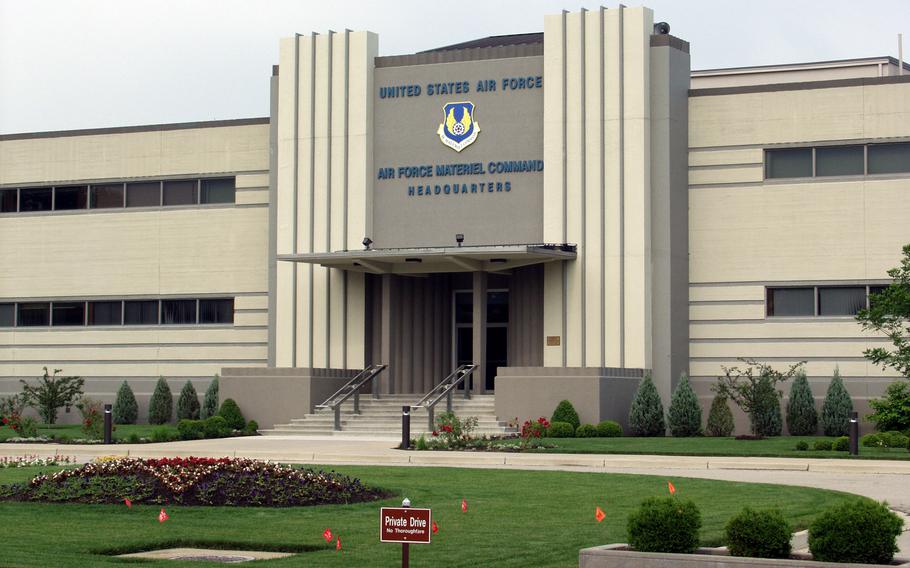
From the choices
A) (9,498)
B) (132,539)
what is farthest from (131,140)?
(132,539)

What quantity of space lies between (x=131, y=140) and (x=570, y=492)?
3428 centimetres

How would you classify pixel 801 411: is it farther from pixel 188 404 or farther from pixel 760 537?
pixel 760 537

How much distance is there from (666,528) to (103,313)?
141 ft

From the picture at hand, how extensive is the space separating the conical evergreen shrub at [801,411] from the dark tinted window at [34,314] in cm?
2767

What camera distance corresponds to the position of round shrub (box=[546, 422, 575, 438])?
135ft

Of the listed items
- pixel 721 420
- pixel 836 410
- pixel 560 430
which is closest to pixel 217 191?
pixel 560 430

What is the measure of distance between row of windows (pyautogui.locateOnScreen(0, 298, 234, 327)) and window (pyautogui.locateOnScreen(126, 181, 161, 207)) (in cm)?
359

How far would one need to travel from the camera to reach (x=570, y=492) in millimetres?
23422

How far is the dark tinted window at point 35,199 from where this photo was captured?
180 feet

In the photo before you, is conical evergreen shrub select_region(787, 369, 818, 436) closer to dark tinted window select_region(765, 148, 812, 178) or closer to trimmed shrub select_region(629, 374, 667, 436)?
trimmed shrub select_region(629, 374, 667, 436)

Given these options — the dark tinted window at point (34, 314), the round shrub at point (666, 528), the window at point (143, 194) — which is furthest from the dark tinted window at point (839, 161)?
the round shrub at point (666, 528)

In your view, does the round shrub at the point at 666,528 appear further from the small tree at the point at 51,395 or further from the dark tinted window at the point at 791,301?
the small tree at the point at 51,395

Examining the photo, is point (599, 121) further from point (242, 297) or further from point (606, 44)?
point (242, 297)

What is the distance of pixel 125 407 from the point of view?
52125 millimetres
